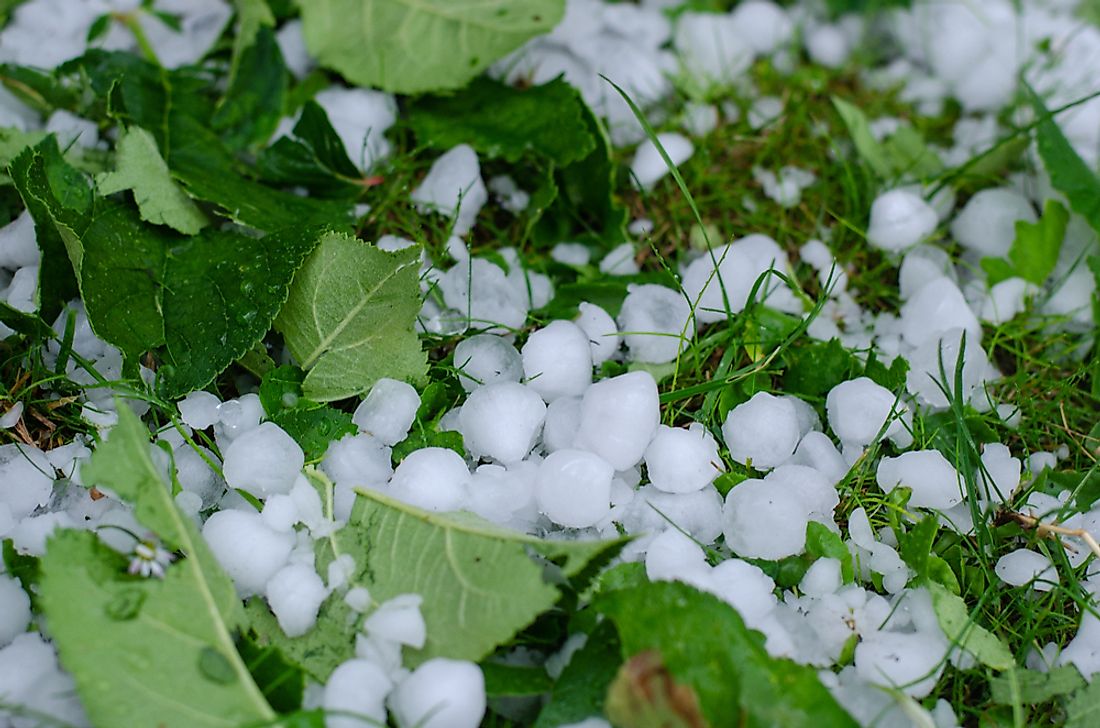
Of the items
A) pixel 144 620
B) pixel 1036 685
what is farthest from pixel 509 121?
pixel 1036 685

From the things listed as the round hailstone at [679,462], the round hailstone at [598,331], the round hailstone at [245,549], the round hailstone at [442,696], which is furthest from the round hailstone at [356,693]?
the round hailstone at [598,331]

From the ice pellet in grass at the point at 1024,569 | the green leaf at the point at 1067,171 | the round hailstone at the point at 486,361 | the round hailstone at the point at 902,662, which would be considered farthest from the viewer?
the green leaf at the point at 1067,171

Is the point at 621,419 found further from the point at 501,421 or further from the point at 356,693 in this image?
the point at 356,693

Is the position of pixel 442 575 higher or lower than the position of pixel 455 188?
lower

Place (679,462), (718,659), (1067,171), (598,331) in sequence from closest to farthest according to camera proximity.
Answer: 1. (718,659)
2. (679,462)
3. (598,331)
4. (1067,171)

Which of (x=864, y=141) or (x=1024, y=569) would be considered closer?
(x=1024, y=569)

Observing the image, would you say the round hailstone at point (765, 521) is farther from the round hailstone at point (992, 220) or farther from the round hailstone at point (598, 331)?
the round hailstone at point (992, 220)
